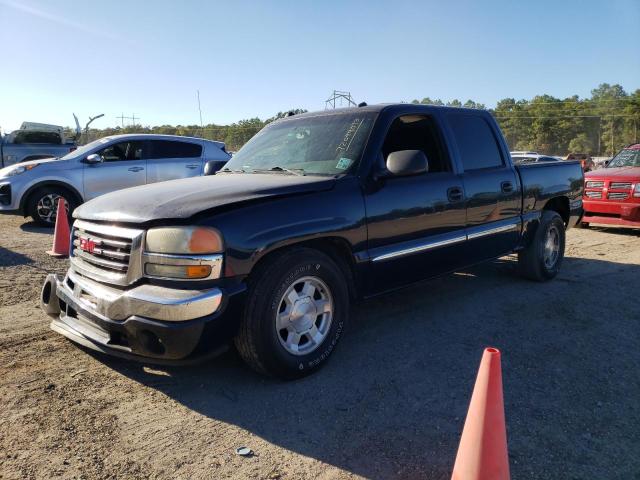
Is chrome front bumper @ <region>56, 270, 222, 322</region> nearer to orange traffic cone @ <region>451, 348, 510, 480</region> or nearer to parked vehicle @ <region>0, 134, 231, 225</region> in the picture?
orange traffic cone @ <region>451, 348, 510, 480</region>

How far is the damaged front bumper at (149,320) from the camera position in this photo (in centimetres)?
276

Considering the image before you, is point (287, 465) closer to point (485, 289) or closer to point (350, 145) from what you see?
point (350, 145)

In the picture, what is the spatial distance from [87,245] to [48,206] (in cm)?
696

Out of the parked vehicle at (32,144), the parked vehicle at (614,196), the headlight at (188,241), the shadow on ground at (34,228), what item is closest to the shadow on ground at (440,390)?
the headlight at (188,241)

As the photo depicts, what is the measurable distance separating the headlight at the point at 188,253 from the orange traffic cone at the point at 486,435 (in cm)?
153

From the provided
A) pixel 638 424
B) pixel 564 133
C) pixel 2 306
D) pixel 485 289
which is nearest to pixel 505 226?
pixel 485 289

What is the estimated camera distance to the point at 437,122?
4.56 meters

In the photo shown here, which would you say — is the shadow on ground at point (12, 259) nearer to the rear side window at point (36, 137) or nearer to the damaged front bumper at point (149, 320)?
the damaged front bumper at point (149, 320)

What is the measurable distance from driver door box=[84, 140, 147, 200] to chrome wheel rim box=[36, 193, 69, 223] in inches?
22.5

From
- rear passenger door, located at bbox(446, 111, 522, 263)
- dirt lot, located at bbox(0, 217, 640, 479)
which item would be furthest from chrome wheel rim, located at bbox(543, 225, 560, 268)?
dirt lot, located at bbox(0, 217, 640, 479)

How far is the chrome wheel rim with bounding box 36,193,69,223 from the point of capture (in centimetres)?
922

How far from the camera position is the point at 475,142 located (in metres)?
4.95

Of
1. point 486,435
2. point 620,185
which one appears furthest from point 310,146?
point 620,185

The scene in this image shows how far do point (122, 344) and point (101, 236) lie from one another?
2.39ft
